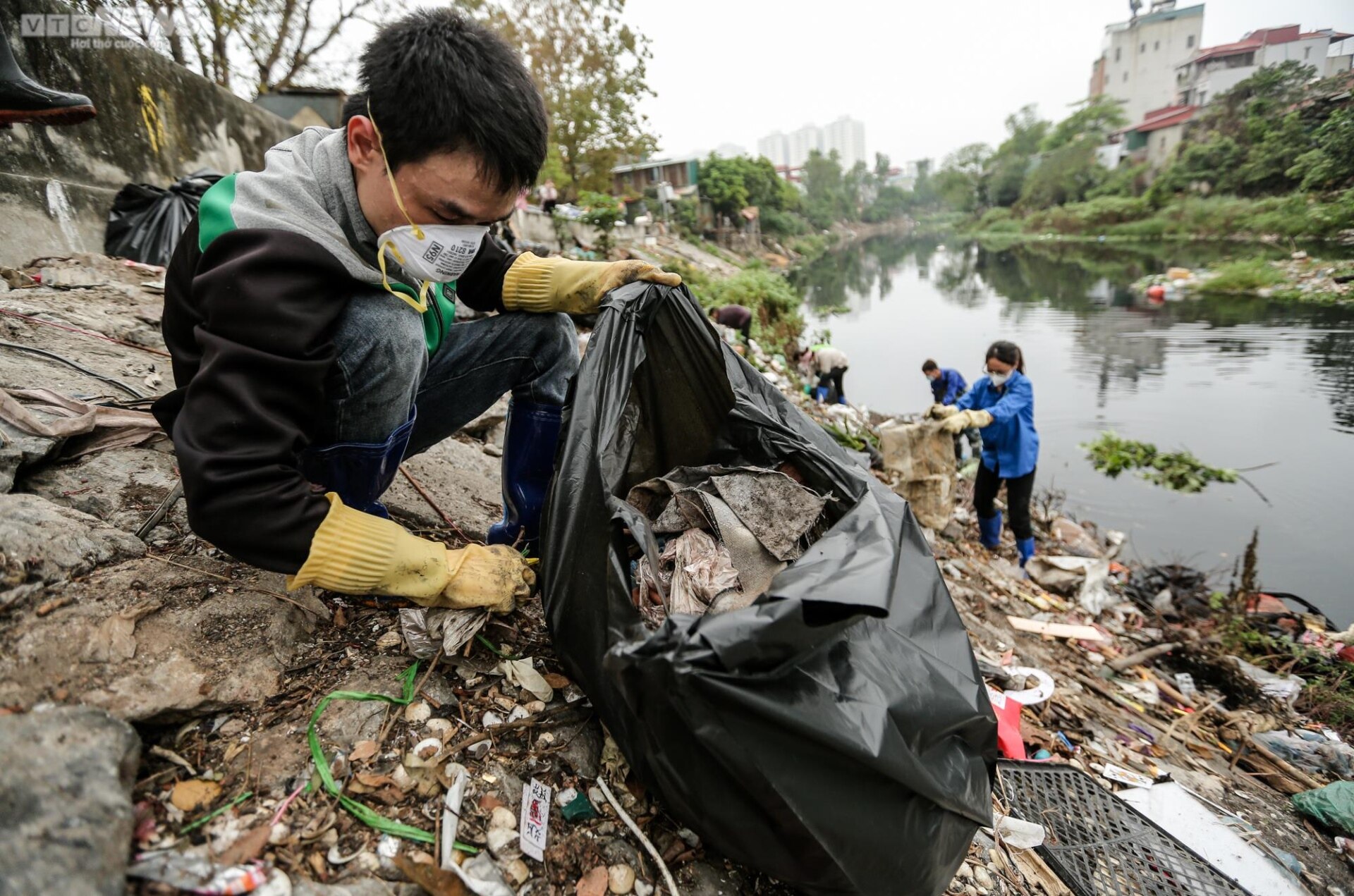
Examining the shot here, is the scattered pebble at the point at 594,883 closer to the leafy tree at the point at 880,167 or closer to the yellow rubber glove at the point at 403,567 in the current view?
the yellow rubber glove at the point at 403,567

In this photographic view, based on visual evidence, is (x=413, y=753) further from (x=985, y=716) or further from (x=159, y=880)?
(x=985, y=716)

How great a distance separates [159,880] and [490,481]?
5.23 feet

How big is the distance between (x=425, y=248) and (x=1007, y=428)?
12.5ft

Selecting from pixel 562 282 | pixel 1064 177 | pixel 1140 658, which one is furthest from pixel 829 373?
pixel 1064 177

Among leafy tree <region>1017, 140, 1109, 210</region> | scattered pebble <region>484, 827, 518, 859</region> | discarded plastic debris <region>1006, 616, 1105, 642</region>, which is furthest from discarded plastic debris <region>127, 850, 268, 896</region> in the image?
leafy tree <region>1017, 140, 1109, 210</region>

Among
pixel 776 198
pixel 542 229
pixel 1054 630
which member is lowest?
pixel 1054 630

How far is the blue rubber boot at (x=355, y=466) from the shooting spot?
48.8 inches

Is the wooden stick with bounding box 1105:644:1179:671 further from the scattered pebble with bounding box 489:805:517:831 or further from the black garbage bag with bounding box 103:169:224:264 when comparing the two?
the black garbage bag with bounding box 103:169:224:264

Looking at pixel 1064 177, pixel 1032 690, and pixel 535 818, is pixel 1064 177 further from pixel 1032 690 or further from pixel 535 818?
pixel 535 818

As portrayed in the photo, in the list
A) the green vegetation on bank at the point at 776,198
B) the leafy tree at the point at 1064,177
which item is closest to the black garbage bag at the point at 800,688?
the green vegetation on bank at the point at 776,198

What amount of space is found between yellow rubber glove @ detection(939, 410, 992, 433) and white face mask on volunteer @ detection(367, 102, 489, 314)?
10.4 ft

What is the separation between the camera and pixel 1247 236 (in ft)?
64.5

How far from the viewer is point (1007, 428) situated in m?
3.97

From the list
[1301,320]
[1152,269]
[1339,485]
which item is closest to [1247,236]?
[1152,269]
